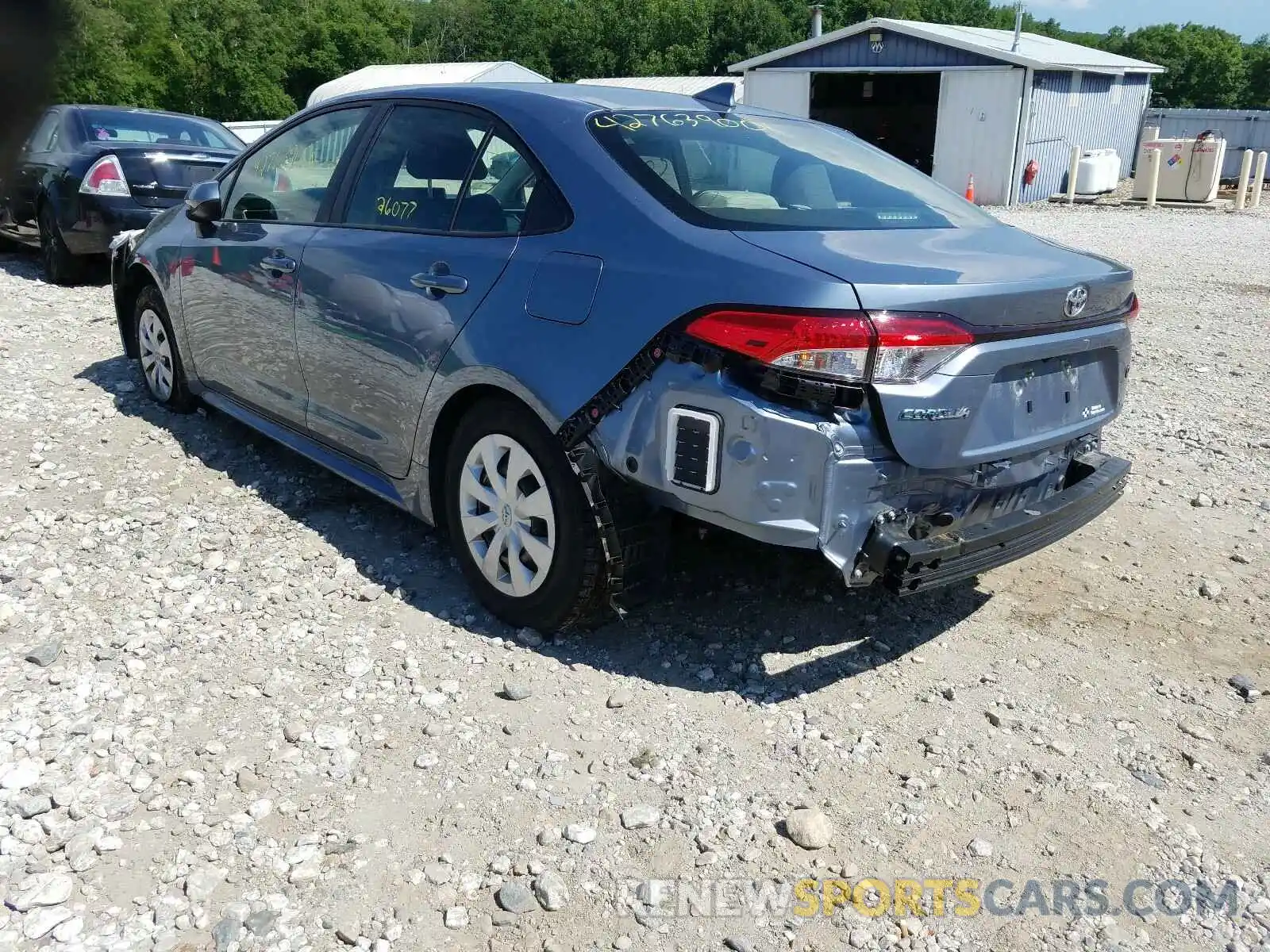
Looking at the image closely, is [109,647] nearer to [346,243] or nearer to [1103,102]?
[346,243]

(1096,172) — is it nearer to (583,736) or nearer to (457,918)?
(583,736)

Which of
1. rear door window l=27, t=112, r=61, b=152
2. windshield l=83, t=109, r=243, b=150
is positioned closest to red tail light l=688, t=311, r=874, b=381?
rear door window l=27, t=112, r=61, b=152

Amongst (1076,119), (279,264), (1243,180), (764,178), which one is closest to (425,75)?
(1076,119)

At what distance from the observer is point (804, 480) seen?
2.79 m

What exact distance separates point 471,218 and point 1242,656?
3.02 metres

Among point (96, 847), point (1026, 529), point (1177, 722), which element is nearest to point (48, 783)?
point (96, 847)

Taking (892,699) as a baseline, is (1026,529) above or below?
above

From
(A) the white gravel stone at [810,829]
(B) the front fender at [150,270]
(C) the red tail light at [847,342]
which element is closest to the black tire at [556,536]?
(C) the red tail light at [847,342]

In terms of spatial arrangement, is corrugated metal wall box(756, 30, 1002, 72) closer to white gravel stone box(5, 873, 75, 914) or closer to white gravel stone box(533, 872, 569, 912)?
white gravel stone box(533, 872, 569, 912)

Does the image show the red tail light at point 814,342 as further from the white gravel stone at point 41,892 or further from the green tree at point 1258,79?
the green tree at point 1258,79

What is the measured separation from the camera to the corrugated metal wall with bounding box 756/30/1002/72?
22906mm

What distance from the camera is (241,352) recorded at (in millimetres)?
4852

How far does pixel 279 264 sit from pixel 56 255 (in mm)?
6335

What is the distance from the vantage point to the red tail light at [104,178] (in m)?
8.91
